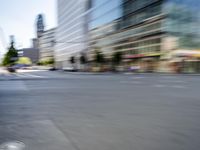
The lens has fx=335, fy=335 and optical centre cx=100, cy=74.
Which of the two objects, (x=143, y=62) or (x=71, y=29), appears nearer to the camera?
(x=143, y=62)

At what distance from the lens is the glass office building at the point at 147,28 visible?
5347cm

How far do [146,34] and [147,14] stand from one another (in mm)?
3721

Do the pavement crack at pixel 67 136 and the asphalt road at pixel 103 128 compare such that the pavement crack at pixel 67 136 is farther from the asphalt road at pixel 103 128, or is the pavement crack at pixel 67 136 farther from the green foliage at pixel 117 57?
the green foliage at pixel 117 57

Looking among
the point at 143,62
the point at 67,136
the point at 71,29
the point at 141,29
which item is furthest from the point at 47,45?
the point at 67,136

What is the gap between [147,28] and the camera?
199ft

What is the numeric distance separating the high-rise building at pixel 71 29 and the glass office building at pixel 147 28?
1255 centimetres

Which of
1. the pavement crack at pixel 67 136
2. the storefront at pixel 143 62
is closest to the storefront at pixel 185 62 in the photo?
the storefront at pixel 143 62

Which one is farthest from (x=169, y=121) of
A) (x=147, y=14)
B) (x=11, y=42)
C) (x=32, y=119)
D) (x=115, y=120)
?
(x=11, y=42)

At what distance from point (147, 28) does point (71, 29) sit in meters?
58.1

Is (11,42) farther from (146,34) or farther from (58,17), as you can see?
(58,17)

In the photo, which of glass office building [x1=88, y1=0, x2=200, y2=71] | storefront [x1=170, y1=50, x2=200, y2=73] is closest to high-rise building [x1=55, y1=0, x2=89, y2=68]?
glass office building [x1=88, y1=0, x2=200, y2=71]

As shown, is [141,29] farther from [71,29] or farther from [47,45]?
[47,45]

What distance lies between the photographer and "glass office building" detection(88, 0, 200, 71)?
53469 mm

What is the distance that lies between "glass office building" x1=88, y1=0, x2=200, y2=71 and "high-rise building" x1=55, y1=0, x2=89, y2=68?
41.2ft
